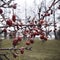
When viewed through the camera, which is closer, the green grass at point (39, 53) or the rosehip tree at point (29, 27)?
the rosehip tree at point (29, 27)

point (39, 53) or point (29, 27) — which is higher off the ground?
Answer: point (29, 27)

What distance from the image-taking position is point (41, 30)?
2602 millimetres

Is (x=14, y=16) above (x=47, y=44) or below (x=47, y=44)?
above

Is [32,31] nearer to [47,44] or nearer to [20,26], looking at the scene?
[20,26]

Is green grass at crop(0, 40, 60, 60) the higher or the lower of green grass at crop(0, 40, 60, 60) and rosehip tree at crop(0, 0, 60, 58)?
the lower

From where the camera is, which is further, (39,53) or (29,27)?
(39,53)

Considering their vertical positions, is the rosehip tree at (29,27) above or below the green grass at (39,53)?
above

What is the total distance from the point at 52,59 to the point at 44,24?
52.0 feet

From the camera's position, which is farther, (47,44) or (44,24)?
(47,44)

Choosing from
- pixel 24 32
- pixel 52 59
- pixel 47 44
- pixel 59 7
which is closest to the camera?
pixel 59 7

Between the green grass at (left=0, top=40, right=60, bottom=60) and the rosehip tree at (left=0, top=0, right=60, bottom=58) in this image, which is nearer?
the rosehip tree at (left=0, top=0, right=60, bottom=58)

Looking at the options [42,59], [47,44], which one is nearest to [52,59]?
[42,59]

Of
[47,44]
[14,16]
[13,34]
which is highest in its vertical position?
[14,16]

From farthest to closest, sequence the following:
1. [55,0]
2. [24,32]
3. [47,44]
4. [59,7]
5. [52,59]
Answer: [47,44] → [52,59] → [24,32] → [59,7] → [55,0]
